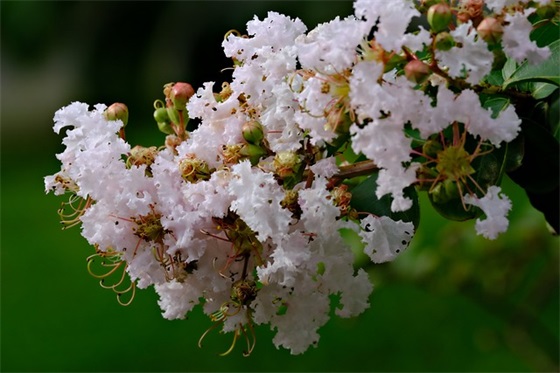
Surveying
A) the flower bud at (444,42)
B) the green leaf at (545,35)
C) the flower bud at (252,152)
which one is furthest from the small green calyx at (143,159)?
the green leaf at (545,35)

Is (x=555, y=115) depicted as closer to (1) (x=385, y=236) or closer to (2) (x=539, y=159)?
(2) (x=539, y=159)

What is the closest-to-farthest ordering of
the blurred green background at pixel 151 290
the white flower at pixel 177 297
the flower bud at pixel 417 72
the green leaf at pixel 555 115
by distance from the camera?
1. the flower bud at pixel 417 72
2. the green leaf at pixel 555 115
3. the white flower at pixel 177 297
4. the blurred green background at pixel 151 290

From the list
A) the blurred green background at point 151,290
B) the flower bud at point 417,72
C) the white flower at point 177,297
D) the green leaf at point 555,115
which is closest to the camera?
the flower bud at point 417,72

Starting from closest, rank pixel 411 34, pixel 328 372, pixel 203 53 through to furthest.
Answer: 1. pixel 411 34
2. pixel 328 372
3. pixel 203 53

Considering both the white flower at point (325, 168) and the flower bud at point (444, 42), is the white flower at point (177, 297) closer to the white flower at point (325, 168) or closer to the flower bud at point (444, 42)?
the white flower at point (325, 168)

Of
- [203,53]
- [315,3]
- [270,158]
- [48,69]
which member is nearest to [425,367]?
[270,158]

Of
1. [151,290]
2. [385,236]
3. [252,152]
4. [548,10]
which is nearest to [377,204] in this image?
[385,236]

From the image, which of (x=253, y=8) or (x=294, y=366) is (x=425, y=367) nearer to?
(x=294, y=366)
